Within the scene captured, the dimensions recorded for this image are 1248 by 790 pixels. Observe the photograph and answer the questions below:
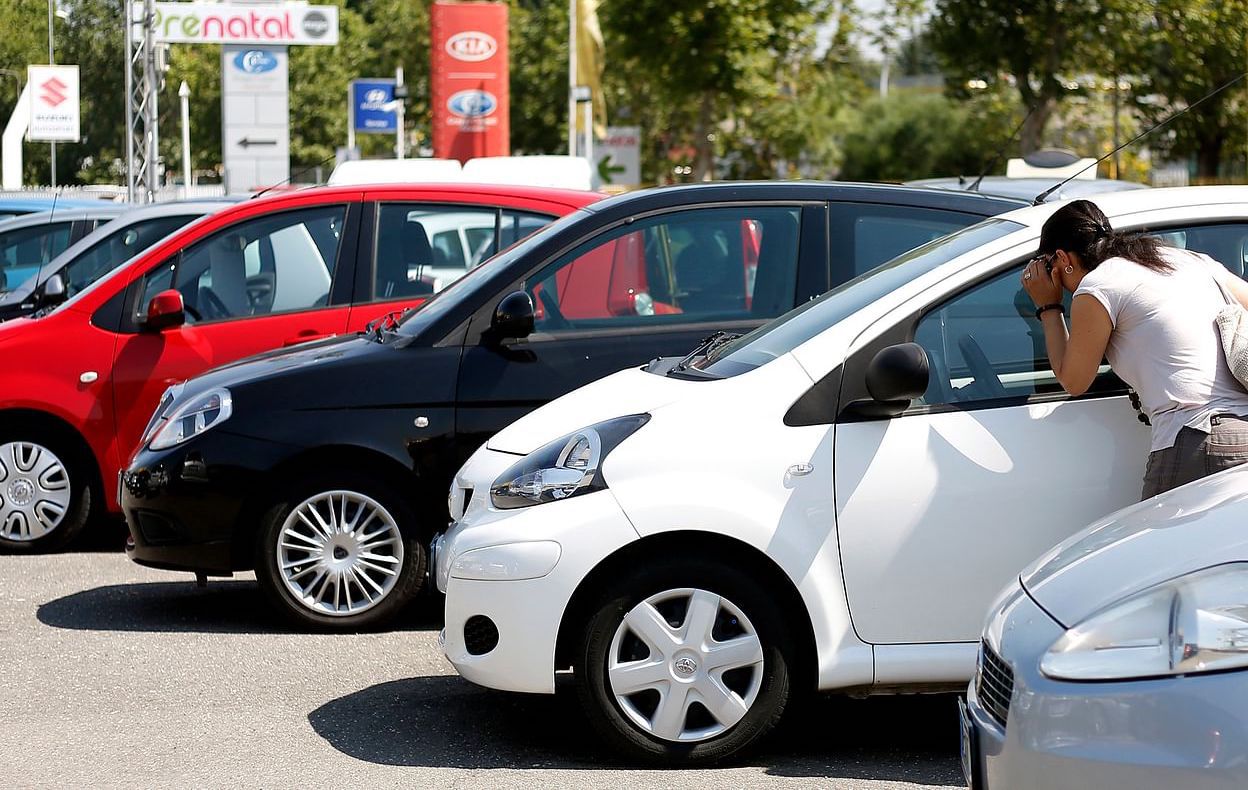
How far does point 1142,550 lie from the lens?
324cm

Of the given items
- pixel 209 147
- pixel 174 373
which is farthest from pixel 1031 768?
pixel 209 147

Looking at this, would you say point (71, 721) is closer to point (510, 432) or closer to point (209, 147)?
point (510, 432)

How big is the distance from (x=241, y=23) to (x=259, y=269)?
69.5 ft

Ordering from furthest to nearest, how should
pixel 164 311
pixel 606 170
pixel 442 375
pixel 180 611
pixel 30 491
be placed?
pixel 606 170
pixel 30 491
pixel 164 311
pixel 180 611
pixel 442 375

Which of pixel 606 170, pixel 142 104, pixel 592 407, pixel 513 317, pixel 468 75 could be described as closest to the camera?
pixel 592 407

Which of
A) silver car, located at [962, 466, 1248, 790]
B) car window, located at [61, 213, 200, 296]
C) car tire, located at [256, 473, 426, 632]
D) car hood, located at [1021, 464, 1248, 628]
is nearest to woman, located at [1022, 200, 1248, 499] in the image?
car hood, located at [1021, 464, 1248, 628]

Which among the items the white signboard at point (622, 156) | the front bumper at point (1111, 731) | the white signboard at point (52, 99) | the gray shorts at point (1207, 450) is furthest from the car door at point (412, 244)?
the white signboard at point (622, 156)

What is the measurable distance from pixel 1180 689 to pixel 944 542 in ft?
5.69

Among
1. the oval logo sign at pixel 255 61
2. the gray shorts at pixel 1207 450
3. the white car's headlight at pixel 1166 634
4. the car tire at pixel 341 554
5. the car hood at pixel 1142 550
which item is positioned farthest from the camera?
the oval logo sign at pixel 255 61

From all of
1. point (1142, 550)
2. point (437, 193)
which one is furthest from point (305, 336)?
point (1142, 550)

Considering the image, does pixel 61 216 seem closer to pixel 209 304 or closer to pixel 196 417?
pixel 209 304

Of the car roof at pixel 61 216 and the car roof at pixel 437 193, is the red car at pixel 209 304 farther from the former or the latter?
the car roof at pixel 61 216

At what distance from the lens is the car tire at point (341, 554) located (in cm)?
630

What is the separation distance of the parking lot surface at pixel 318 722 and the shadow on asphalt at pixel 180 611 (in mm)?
20
